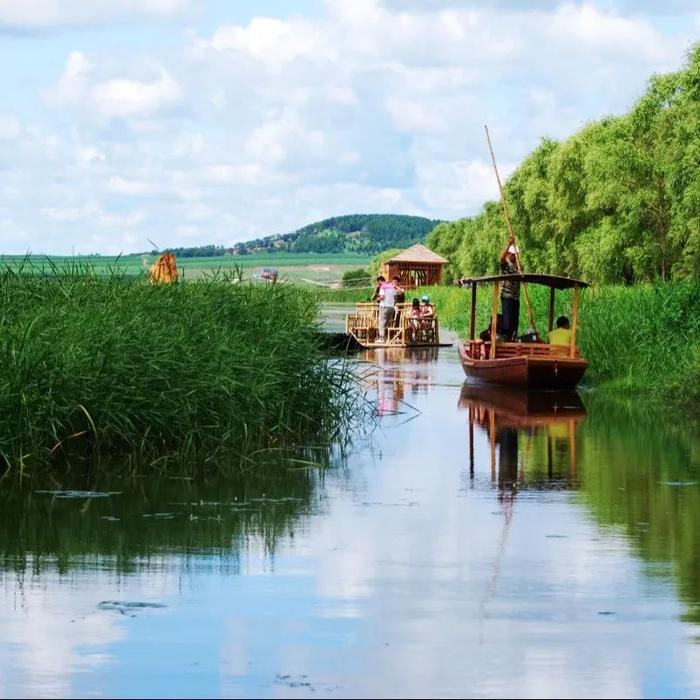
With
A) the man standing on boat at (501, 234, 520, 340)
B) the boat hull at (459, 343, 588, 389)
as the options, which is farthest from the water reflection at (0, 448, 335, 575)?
the man standing on boat at (501, 234, 520, 340)

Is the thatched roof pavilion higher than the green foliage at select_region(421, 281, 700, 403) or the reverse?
higher

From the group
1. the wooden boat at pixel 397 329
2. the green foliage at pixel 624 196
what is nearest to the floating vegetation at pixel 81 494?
the green foliage at pixel 624 196

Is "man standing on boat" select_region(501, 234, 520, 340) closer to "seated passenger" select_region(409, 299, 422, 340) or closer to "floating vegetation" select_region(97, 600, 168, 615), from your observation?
"seated passenger" select_region(409, 299, 422, 340)

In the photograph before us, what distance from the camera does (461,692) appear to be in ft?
27.4

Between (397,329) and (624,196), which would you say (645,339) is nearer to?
(397,329)

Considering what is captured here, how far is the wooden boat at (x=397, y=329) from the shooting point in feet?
151

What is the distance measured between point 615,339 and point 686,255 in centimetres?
1907

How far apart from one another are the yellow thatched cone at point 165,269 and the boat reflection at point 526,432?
4287 mm

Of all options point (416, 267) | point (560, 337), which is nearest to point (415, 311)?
point (560, 337)

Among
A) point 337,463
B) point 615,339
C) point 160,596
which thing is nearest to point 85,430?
point 337,463

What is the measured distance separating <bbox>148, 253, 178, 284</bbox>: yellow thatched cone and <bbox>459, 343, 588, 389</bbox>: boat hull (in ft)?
23.0

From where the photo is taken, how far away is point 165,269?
2273 cm

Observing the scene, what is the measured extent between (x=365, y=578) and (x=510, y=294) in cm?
1869

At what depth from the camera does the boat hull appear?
2789 cm
